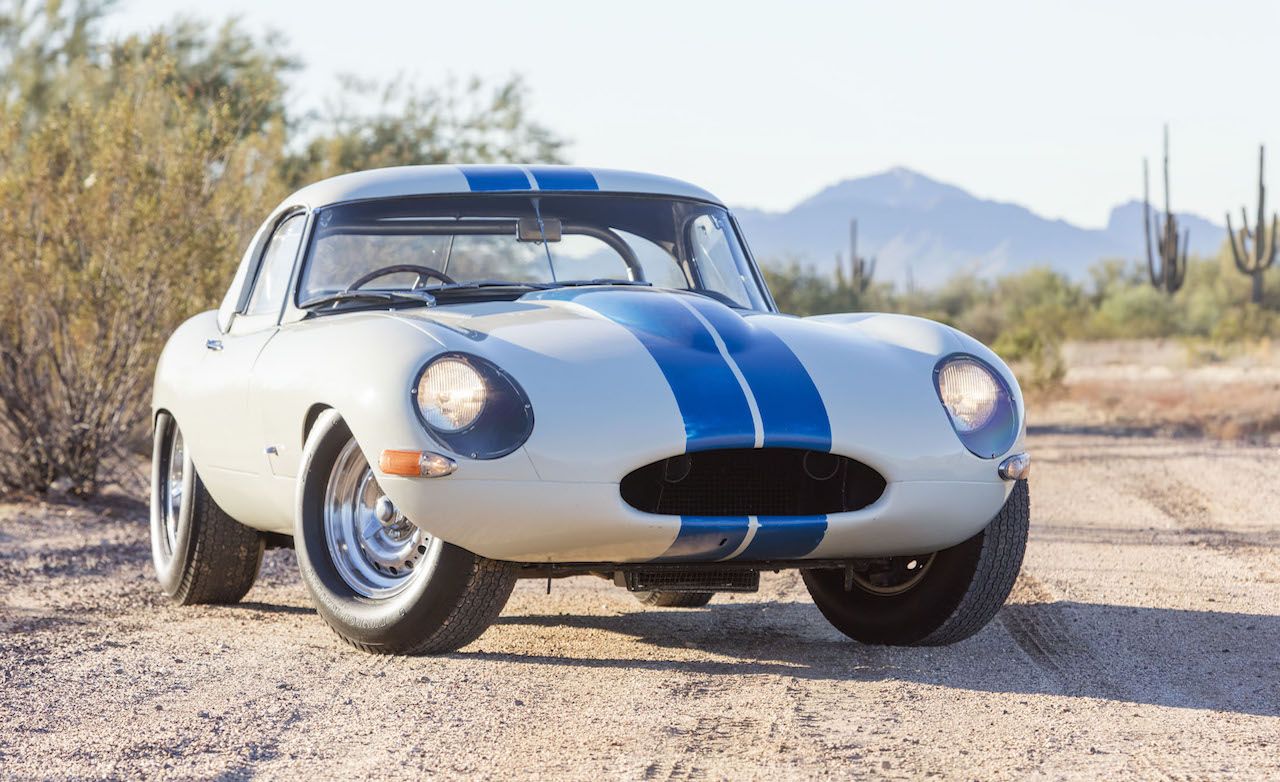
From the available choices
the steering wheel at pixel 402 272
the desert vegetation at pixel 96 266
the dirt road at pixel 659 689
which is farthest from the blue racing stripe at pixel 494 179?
the desert vegetation at pixel 96 266

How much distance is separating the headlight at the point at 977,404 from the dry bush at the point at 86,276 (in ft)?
24.4

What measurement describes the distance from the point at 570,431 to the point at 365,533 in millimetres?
990

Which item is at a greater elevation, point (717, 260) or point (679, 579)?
point (717, 260)

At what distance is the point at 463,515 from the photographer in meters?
4.85

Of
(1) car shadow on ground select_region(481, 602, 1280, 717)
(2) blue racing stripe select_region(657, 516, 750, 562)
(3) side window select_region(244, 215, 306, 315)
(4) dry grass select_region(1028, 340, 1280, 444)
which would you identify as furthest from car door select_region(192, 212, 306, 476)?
(4) dry grass select_region(1028, 340, 1280, 444)

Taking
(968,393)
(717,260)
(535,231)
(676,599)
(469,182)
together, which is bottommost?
(676,599)

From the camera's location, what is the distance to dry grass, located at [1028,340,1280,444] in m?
21.4

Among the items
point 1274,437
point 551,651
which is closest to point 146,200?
point 551,651

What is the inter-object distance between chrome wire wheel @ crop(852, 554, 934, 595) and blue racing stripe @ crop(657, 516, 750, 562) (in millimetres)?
862

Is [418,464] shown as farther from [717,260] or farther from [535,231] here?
[717,260]

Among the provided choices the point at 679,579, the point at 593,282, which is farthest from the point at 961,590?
the point at 593,282

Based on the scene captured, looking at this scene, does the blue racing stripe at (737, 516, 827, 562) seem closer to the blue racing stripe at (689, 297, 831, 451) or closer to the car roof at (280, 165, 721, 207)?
the blue racing stripe at (689, 297, 831, 451)

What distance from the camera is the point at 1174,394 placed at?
1102 inches

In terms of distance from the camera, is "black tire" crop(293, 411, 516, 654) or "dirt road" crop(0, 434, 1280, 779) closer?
"dirt road" crop(0, 434, 1280, 779)
